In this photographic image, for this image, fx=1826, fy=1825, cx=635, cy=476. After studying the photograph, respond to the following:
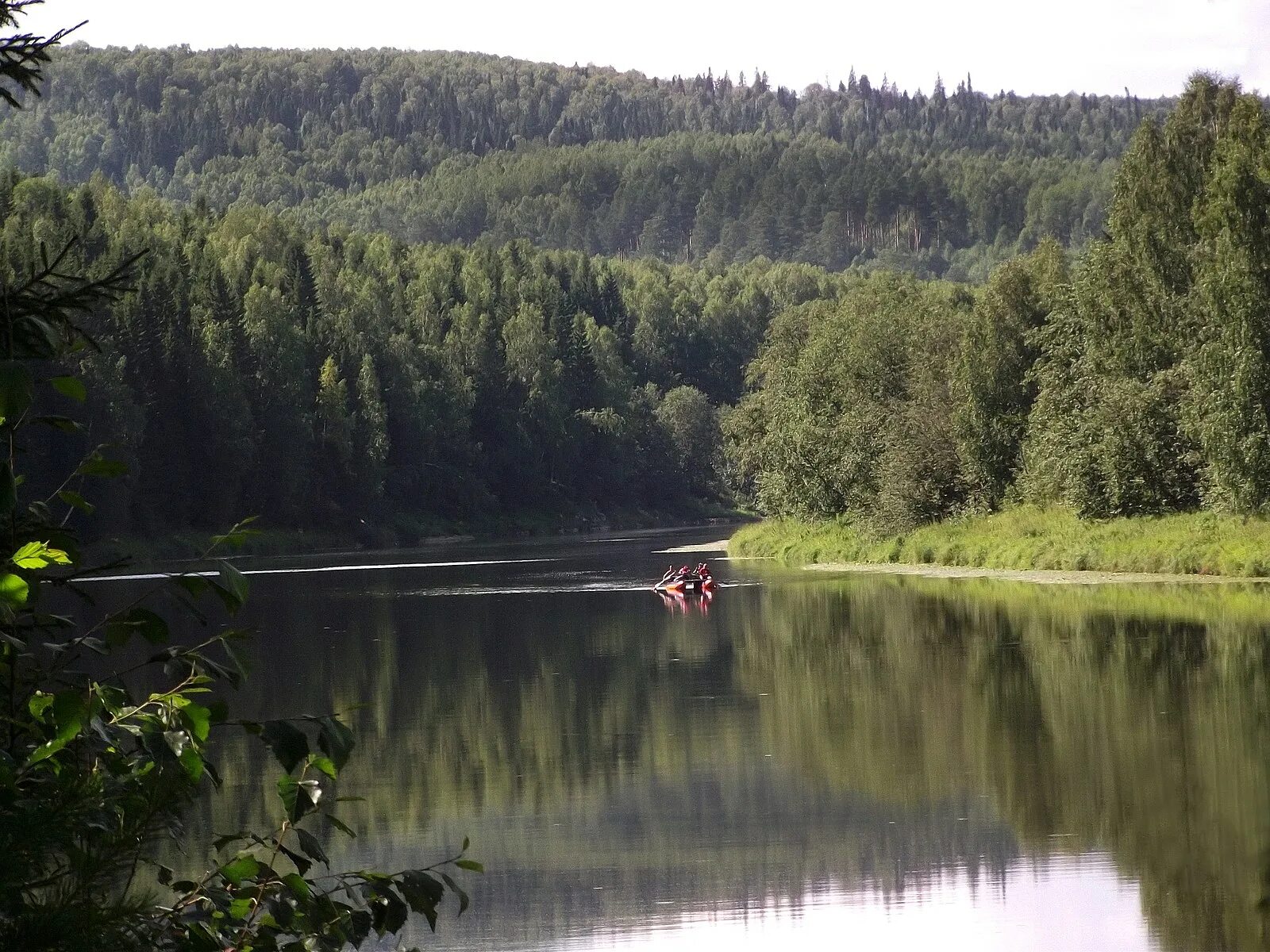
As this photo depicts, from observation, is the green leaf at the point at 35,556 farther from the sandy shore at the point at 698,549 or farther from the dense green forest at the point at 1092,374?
the sandy shore at the point at 698,549

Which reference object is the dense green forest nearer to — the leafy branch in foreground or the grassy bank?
the grassy bank

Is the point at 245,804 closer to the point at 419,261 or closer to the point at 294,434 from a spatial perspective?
the point at 294,434

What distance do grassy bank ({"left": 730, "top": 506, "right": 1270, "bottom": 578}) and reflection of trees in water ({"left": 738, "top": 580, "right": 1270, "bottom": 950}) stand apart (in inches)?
251

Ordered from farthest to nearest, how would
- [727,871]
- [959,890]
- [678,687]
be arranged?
[678,687] → [727,871] → [959,890]

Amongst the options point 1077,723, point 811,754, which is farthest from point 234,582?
point 1077,723

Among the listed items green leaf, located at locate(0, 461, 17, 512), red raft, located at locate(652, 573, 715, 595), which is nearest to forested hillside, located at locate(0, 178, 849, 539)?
red raft, located at locate(652, 573, 715, 595)

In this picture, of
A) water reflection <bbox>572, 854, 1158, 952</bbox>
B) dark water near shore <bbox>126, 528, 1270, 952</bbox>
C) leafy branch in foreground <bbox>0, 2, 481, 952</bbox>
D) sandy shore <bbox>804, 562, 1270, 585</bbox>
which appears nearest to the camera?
leafy branch in foreground <bbox>0, 2, 481, 952</bbox>

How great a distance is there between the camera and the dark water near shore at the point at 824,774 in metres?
12.3

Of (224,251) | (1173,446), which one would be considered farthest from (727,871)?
(224,251)

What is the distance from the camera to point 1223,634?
29.2 m

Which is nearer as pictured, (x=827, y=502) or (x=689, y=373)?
(x=827, y=502)

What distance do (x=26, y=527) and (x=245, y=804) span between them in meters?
12.1

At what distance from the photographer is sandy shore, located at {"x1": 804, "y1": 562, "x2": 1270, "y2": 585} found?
43.2m

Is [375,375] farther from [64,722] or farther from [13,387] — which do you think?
[13,387]
